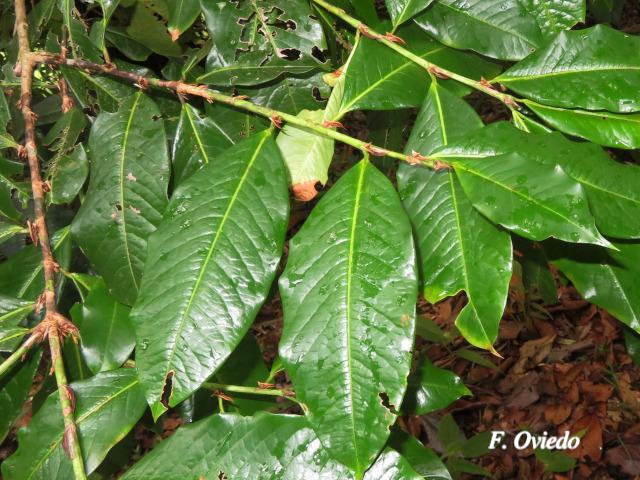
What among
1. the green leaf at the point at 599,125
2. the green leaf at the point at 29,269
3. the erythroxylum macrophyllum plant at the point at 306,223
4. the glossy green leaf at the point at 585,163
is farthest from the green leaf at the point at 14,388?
the green leaf at the point at 599,125

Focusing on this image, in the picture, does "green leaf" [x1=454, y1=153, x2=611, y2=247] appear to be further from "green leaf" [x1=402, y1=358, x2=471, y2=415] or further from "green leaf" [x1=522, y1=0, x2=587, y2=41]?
"green leaf" [x1=402, y1=358, x2=471, y2=415]

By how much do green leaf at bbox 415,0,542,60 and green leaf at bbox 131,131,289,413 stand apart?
0.34 m

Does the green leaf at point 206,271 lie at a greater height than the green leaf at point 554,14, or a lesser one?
lesser

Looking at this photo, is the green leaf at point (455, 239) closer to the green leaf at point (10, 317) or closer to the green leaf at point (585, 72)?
the green leaf at point (585, 72)

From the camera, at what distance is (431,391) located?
103 centimetres

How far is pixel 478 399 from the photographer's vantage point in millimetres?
2643

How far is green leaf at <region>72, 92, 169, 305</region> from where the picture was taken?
848 millimetres

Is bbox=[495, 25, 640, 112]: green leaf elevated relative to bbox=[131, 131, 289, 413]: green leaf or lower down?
elevated

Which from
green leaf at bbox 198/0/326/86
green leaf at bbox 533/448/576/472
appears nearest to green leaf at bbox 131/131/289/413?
green leaf at bbox 198/0/326/86

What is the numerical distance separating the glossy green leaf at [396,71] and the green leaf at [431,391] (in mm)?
480

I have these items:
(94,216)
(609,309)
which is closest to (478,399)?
(609,309)

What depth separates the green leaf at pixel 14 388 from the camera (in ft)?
3.04

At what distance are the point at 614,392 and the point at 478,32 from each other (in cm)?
218

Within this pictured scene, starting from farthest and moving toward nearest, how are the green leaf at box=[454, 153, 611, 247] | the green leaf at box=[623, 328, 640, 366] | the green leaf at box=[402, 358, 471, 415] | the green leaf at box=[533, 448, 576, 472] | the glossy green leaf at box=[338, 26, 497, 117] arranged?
the green leaf at box=[533, 448, 576, 472] → the green leaf at box=[402, 358, 471, 415] → the green leaf at box=[623, 328, 640, 366] → the glossy green leaf at box=[338, 26, 497, 117] → the green leaf at box=[454, 153, 611, 247]
